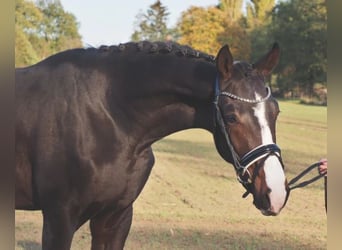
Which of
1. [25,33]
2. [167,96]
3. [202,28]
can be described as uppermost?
[202,28]

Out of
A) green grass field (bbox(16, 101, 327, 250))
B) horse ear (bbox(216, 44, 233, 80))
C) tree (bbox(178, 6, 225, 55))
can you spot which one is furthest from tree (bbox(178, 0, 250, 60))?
horse ear (bbox(216, 44, 233, 80))

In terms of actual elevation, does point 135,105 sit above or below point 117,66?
below

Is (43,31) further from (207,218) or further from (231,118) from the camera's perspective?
(231,118)

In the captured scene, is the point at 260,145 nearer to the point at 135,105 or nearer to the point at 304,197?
the point at 135,105

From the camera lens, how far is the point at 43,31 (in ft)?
153

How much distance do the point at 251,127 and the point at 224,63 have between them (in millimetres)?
427

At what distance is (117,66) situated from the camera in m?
3.07

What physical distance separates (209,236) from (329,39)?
5256mm

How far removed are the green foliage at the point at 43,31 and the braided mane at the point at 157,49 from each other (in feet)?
101

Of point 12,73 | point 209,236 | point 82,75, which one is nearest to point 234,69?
point 82,75

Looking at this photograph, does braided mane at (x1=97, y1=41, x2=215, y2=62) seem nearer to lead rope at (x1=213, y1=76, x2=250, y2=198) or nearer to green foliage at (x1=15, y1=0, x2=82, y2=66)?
lead rope at (x1=213, y1=76, x2=250, y2=198)

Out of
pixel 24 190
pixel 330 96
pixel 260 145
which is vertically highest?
pixel 330 96

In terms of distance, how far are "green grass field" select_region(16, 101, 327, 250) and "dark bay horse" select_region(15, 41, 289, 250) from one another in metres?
2.70

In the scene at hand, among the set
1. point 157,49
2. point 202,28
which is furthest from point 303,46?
point 157,49
